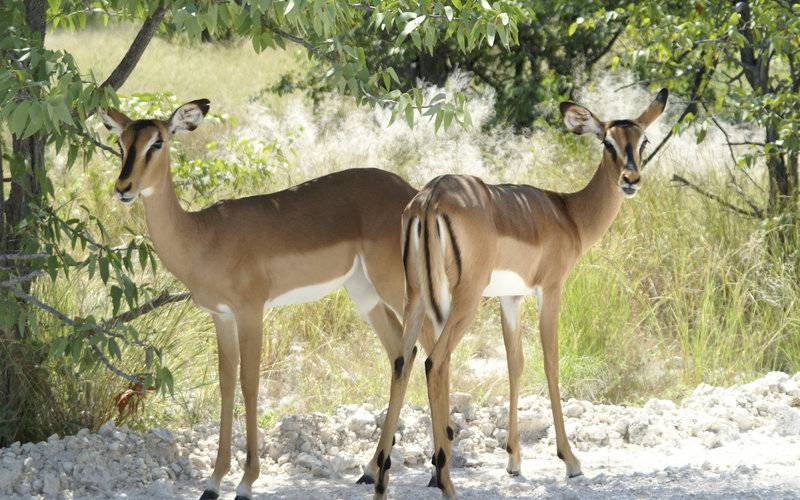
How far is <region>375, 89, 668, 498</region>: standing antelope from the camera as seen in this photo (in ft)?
17.1

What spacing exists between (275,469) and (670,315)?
3891 millimetres

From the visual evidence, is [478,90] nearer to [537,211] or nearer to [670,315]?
[670,315]

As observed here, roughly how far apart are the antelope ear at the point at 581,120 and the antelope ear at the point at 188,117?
186 cm

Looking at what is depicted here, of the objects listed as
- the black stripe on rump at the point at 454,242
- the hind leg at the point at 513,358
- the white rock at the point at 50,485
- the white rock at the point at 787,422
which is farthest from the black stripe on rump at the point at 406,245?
the white rock at the point at 787,422

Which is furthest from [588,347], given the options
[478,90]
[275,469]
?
[478,90]

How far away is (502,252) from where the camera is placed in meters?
5.57

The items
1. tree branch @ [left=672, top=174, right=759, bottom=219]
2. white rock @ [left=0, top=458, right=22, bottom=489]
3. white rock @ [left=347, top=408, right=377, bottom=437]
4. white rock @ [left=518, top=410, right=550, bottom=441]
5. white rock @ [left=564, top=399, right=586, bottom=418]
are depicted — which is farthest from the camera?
tree branch @ [left=672, top=174, right=759, bottom=219]

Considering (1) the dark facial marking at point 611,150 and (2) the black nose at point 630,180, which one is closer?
(2) the black nose at point 630,180

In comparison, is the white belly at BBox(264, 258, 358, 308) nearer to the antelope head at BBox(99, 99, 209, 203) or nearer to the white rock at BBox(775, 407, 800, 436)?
the antelope head at BBox(99, 99, 209, 203)

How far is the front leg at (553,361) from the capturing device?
585cm

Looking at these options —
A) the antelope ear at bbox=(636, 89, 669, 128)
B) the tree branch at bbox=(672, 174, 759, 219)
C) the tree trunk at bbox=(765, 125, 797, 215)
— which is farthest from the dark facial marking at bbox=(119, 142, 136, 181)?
the tree trunk at bbox=(765, 125, 797, 215)

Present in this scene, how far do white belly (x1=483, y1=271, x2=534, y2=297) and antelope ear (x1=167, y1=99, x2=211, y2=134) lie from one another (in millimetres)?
1615

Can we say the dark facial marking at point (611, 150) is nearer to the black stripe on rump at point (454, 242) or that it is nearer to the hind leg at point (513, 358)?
the hind leg at point (513, 358)

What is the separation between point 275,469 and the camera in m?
6.07
